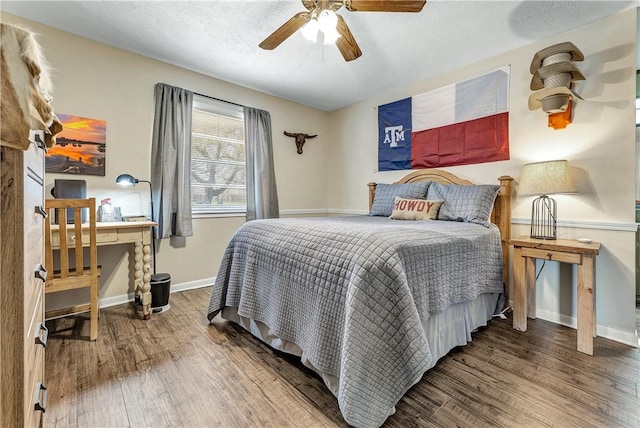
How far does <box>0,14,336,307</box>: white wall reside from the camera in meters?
2.40

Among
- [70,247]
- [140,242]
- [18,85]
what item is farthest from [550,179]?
[70,247]

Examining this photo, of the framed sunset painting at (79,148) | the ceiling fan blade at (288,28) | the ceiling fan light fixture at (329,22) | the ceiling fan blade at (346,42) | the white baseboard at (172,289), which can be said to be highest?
the ceiling fan blade at (288,28)

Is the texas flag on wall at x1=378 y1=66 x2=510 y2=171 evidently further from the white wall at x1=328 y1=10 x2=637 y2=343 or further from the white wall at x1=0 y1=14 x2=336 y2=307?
the white wall at x1=0 y1=14 x2=336 y2=307

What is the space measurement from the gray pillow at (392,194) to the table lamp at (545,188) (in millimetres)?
900

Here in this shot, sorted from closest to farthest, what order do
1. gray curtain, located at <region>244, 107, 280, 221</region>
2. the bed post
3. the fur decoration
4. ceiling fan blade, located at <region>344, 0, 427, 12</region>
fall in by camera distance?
the fur decoration
ceiling fan blade, located at <region>344, 0, 427, 12</region>
the bed post
gray curtain, located at <region>244, 107, 280, 221</region>

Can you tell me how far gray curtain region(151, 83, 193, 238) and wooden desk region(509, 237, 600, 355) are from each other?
3.10 m

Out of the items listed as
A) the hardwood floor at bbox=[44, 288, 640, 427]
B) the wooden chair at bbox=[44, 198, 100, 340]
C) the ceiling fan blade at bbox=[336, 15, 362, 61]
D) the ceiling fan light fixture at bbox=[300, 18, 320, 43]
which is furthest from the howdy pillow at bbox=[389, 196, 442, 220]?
the wooden chair at bbox=[44, 198, 100, 340]

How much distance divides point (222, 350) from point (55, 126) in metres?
1.51

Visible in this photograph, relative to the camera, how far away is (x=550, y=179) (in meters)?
2.07

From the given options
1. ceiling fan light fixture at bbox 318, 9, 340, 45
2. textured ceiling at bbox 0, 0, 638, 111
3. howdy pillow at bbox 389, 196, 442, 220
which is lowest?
howdy pillow at bbox 389, 196, 442, 220

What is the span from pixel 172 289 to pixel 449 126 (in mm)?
3495

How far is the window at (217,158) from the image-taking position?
325 cm

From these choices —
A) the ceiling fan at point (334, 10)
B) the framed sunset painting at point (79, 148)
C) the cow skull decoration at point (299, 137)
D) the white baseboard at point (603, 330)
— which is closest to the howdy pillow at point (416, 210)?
the white baseboard at point (603, 330)

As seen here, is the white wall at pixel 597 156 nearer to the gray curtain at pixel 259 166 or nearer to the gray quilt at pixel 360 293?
the gray quilt at pixel 360 293
